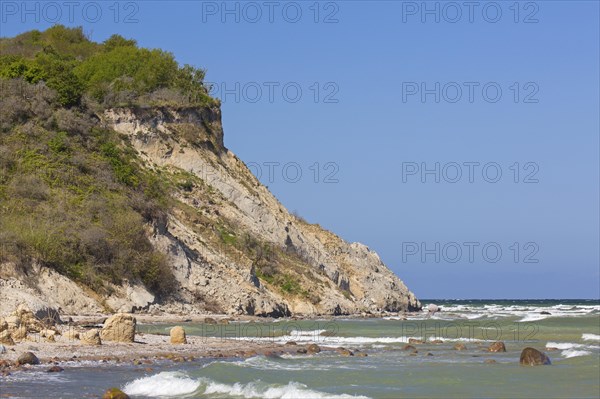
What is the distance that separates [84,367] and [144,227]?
81.5 ft

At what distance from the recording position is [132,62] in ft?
222

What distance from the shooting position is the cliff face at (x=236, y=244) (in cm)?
5041

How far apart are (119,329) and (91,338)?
126 centimetres

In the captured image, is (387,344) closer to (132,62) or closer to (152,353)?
(152,353)

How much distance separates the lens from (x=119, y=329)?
29.5 meters

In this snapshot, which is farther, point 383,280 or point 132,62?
point 383,280

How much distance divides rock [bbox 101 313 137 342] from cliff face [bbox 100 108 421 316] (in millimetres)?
17850

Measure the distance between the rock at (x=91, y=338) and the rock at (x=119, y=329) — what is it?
2.67ft

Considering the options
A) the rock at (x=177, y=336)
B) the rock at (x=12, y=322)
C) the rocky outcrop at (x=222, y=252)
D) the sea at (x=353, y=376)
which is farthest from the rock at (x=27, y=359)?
the rocky outcrop at (x=222, y=252)

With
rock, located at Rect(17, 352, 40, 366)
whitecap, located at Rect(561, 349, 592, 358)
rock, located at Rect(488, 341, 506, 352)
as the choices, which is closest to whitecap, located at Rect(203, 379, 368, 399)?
rock, located at Rect(17, 352, 40, 366)

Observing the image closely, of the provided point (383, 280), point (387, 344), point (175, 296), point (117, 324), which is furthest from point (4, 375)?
point (383, 280)

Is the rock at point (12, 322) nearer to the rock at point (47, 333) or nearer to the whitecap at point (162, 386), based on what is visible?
the rock at point (47, 333)

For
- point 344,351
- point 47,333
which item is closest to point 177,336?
point 47,333

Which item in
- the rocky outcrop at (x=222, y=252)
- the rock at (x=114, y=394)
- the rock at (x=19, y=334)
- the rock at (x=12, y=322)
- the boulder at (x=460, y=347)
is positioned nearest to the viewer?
the rock at (x=114, y=394)
